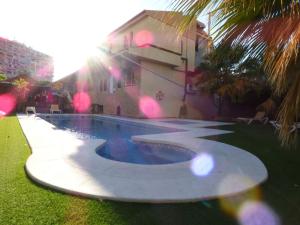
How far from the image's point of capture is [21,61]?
233ft

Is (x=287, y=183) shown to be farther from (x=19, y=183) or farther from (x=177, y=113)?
(x=177, y=113)

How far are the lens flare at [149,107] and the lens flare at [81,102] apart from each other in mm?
9433

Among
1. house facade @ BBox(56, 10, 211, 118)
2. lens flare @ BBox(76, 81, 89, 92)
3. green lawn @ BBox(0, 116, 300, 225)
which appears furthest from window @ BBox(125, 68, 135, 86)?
green lawn @ BBox(0, 116, 300, 225)

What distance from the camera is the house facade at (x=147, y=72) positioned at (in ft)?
61.9

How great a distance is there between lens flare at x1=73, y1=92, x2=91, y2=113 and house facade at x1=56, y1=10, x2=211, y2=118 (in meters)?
3.51

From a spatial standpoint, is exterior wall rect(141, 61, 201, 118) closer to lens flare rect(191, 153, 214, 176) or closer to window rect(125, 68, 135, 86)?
window rect(125, 68, 135, 86)

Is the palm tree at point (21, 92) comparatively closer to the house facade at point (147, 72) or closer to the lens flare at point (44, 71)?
the house facade at point (147, 72)

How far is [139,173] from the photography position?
15.5ft

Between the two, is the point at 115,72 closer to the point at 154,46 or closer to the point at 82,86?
the point at 154,46

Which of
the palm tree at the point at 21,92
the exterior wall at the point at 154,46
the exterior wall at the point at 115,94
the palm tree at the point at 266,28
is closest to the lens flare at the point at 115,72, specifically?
the exterior wall at the point at 115,94

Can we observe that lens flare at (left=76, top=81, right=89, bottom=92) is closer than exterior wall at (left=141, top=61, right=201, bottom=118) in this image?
No

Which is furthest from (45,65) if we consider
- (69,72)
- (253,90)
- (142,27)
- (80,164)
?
(80,164)

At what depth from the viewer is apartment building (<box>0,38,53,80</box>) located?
5966 centimetres

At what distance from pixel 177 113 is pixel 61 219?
1863 centimetres
